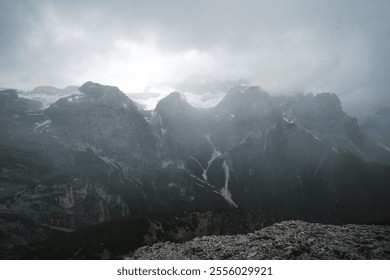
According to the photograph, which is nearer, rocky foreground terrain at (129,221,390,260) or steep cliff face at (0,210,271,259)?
rocky foreground terrain at (129,221,390,260)

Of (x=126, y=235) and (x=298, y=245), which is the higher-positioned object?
(x=298, y=245)

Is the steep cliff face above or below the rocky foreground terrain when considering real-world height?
below

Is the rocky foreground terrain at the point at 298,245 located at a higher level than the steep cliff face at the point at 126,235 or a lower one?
higher

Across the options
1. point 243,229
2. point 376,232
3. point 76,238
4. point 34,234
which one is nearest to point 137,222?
point 76,238

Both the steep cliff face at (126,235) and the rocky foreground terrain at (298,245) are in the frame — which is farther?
the steep cliff face at (126,235)

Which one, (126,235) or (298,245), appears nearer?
(298,245)

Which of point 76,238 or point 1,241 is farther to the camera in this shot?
point 1,241
